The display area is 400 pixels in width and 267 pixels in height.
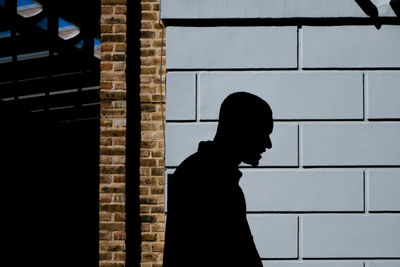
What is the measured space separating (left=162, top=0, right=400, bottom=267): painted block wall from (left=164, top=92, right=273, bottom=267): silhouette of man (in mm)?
77

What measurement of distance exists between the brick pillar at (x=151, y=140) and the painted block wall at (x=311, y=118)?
24 cm

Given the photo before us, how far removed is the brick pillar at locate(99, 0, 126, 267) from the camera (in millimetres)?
3494

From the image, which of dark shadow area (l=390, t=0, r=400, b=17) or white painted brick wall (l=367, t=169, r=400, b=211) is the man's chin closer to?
white painted brick wall (l=367, t=169, r=400, b=211)

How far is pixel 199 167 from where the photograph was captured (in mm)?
3322

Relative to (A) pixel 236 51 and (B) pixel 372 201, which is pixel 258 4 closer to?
(A) pixel 236 51

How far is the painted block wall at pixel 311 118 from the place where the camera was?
3.32 meters

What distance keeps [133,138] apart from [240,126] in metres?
0.94

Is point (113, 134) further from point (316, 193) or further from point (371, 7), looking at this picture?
point (371, 7)

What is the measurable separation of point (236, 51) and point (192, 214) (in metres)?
1.38

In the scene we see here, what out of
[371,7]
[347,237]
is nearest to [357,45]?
[371,7]

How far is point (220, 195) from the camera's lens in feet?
10.8
